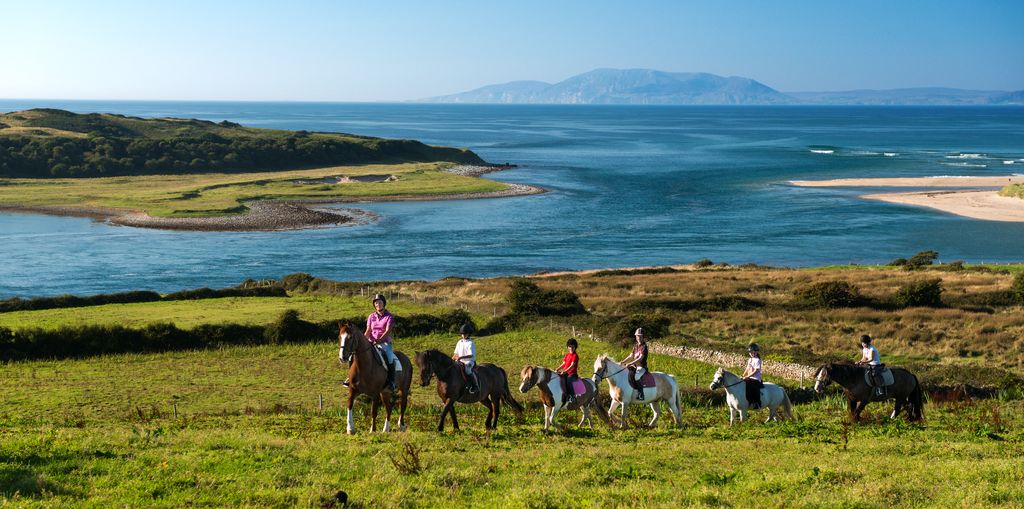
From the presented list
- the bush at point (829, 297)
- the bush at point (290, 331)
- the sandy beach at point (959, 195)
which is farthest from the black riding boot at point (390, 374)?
the sandy beach at point (959, 195)

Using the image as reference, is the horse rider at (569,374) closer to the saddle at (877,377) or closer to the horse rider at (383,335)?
the horse rider at (383,335)

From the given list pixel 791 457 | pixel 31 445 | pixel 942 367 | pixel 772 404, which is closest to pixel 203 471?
pixel 31 445

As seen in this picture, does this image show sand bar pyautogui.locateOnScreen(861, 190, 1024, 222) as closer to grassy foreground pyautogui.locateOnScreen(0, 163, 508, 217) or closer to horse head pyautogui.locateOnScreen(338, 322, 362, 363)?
grassy foreground pyautogui.locateOnScreen(0, 163, 508, 217)

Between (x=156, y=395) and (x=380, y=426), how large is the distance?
1041 cm

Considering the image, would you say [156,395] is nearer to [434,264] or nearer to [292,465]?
[292,465]

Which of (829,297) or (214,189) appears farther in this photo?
(214,189)

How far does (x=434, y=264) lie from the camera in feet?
245

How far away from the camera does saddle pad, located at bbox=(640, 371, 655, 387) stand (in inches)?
805

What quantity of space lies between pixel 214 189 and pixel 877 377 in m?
114

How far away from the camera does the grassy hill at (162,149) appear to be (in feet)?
445

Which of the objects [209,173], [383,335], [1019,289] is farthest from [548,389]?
[209,173]

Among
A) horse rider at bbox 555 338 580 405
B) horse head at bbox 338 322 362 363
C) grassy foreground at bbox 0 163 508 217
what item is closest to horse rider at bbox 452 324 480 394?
horse rider at bbox 555 338 580 405

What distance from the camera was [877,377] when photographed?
830 inches

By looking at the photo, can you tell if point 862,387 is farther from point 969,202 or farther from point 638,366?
point 969,202
